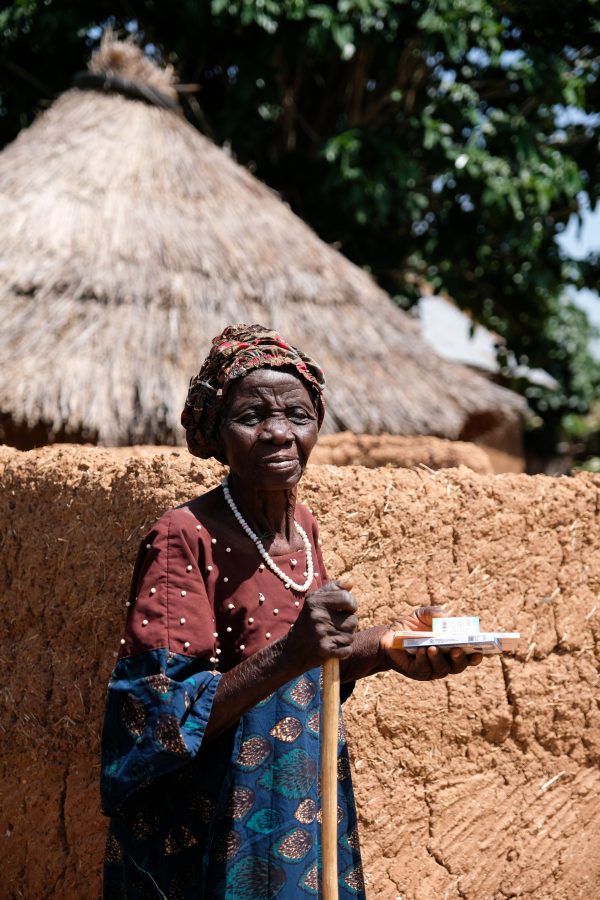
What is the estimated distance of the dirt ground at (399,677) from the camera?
304cm

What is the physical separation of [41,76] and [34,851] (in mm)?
8401

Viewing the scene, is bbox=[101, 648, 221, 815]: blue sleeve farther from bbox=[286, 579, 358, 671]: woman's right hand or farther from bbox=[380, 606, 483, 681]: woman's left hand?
bbox=[380, 606, 483, 681]: woman's left hand

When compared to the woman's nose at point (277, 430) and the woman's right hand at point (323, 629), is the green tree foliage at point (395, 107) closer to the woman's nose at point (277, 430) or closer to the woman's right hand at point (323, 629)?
the woman's nose at point (277, 430)

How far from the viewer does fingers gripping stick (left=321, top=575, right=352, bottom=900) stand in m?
1.96

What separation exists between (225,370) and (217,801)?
0.84 m

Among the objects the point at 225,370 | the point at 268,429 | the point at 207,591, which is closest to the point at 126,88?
the point at 225,370

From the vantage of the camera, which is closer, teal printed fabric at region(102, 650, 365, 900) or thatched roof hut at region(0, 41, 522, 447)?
teal printed fabric at region(102, 650, 365, 900)

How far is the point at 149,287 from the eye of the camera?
266 inches

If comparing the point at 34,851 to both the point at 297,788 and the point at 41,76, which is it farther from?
the point at 41,76

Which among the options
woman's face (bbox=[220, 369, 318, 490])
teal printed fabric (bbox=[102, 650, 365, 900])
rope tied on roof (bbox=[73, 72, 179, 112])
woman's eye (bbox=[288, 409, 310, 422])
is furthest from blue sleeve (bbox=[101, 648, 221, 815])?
rope tied on roof (bbox=[73, 72, 179, 112])

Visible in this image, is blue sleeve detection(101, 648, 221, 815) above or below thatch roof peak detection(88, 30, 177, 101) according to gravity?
below

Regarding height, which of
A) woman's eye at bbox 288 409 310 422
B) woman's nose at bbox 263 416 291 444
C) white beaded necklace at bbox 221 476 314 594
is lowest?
white beaded necklace at bbox 221 476 314 594

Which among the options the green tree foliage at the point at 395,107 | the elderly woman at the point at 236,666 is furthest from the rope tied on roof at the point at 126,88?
the elderly woman at the point at 236,666

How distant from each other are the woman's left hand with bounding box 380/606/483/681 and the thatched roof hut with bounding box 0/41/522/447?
4.01 meters
